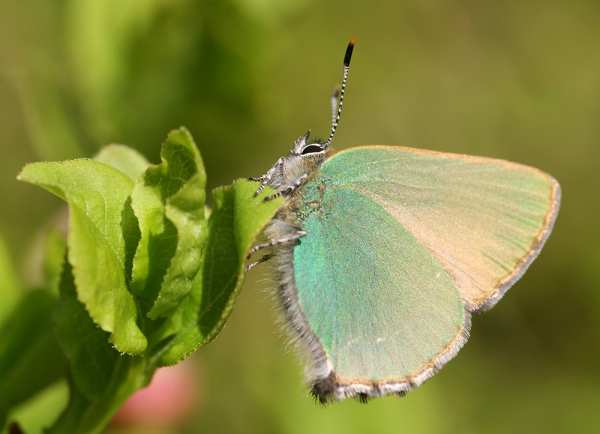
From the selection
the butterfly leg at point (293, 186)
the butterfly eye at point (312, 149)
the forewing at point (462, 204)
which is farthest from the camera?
the butterfly eye at point (312, 149)

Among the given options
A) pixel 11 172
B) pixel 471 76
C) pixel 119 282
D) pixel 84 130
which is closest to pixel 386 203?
pixel 119 282

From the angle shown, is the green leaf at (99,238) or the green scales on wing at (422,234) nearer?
the green leaf at (99,238)

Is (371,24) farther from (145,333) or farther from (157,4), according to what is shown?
(145,333)

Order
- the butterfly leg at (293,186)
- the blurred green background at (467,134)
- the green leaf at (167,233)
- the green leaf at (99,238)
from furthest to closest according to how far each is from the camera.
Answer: the blurred green background at (467,134)
the butterfly leg at (293,186)
the green leaf at (167,233)
the green leaf at (99,238)

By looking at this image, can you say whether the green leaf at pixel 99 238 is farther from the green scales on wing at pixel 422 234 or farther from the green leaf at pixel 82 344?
the green scales on wing at pixel 422 234

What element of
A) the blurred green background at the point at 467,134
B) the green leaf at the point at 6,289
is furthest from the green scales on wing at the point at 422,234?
the blurred green background at the point at 467,134

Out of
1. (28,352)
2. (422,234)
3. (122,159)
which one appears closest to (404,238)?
(422,234)

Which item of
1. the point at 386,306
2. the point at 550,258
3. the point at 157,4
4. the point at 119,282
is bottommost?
the point at 550,258

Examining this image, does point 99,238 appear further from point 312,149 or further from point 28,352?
point 312,149
